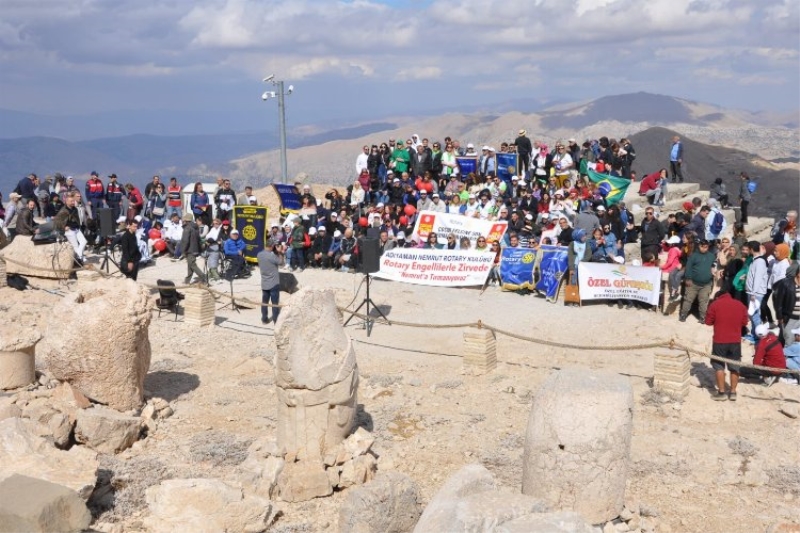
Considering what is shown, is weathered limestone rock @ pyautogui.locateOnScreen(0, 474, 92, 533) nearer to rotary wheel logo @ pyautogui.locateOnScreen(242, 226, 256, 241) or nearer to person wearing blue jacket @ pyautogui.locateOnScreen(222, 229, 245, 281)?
person wearing blue jacket @ pyautogui.locateOnScreen(222, 229, 245, 281)

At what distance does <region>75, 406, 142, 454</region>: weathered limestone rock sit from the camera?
9703 millimetres

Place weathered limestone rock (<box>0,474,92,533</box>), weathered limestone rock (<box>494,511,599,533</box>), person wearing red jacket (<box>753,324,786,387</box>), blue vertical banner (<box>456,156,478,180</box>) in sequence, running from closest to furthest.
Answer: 1. weathered limestone rock (<box>494,511,599,533</box>)
2. weathered limestone rock (<box>0,474,92,533</box>)
3. person wearing red jacket (<box>753,324,786,387</box>)
4. blue vertical banner (<box>456,156,478,180</box>)

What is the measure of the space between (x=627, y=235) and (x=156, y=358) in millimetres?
10329

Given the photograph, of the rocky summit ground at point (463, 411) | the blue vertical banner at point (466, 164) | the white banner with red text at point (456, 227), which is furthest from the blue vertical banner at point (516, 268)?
the blue vertical banner at point (466, 164)

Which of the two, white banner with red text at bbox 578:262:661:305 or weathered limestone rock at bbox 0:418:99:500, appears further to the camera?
white banner with red text at bbox 578:262:661:305

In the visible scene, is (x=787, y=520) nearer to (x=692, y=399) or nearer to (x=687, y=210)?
(x=692, y=399)

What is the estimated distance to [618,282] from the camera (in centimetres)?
1593

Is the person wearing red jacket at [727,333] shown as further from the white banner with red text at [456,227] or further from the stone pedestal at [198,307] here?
the stone pedestal at [198,307]

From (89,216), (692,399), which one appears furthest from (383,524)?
(89,216)

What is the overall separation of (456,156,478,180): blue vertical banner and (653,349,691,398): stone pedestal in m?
11.5

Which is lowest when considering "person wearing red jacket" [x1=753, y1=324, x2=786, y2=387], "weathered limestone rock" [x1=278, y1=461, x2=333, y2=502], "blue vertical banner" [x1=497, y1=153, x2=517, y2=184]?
"weathered limestone rock" [x1=278, y1=461, x2=333, y2=502]

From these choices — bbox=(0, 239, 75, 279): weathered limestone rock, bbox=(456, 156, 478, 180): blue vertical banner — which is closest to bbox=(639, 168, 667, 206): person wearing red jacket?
bbox=(456, 156, 478, 180): blue vertical banner

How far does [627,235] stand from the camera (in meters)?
18.3

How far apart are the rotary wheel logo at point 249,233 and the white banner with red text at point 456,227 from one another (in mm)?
3743
